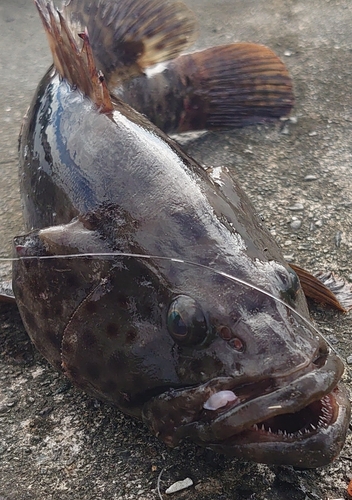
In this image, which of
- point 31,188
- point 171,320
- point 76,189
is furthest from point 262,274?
point 31,188

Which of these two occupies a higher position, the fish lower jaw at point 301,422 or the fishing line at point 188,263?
the fishing line at point 188,263

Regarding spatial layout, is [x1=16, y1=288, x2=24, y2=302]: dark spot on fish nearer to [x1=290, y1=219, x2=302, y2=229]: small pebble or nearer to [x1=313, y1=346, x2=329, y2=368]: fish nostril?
[x1=313, y1=346, x2=329, y2=368]: fish nostril

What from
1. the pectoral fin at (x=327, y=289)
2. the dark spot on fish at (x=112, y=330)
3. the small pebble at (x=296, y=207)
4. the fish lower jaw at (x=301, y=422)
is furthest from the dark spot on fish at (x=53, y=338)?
the small pebble at (x=296, y=207)

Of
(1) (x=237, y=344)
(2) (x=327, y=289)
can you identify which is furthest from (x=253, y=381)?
(2) (x=327, y=289)

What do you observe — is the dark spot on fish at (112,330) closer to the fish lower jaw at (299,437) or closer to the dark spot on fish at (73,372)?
the dark spot on fish at (73,372)

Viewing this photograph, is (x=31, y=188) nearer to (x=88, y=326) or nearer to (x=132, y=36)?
(x=88, y=326)

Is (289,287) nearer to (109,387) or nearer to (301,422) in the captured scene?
(301,422)

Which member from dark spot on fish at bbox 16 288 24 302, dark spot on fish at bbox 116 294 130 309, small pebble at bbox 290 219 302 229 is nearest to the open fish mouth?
dark spot on fish at bbox 116 294 130 309
